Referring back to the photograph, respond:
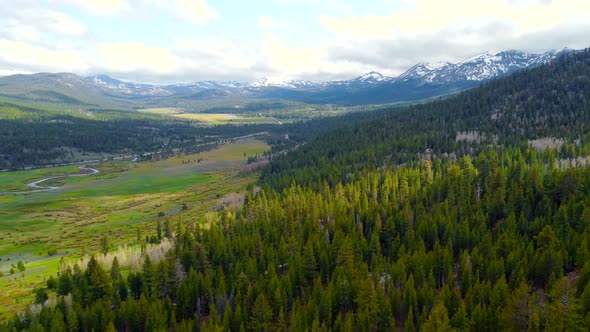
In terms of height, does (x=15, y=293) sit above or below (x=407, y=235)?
below

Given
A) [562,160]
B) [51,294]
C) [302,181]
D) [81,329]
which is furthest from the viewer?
[302,181]

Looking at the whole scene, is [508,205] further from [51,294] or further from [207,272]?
[51,294]

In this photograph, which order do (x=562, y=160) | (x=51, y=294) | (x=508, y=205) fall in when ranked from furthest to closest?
(x=562, y=160) → (x=508, y=205) → (x=51, y=294)

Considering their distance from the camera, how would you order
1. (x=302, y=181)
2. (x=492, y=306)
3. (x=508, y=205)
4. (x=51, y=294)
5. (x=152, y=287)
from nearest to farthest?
(x=492, y=306) → (x=152, y=287) → (x=51, y=294) → (x=508, y=205) → (x=302, y=181)

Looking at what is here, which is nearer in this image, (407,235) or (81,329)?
(81,329)

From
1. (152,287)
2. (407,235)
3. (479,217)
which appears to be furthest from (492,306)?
(152,287)

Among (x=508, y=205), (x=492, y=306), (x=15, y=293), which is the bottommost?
(x=15, y=293)

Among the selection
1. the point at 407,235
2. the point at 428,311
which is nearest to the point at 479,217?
the point at 407,235

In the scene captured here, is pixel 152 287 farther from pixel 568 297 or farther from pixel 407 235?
pixel 568 297

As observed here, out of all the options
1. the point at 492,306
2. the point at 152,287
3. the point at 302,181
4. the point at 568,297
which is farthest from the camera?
the point at 302,181
